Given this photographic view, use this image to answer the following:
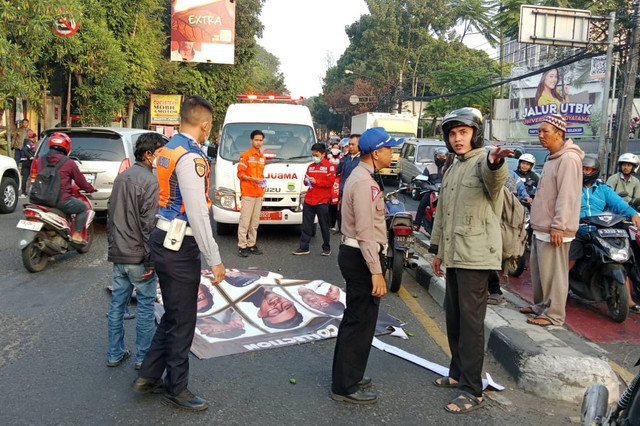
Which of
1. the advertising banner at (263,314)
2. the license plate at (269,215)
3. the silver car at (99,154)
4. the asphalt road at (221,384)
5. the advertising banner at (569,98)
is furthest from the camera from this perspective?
the advertising banner at (569,98)

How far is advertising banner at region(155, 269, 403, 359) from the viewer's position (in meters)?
4.58

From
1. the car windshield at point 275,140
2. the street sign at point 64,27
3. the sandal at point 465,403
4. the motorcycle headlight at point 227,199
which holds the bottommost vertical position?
the sandal at point 465,403

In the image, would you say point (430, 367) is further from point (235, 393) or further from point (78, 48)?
point (78, 48)

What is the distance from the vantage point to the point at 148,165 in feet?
14.3

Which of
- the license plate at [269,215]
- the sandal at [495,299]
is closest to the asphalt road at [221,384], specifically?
the sandal at [495,299]

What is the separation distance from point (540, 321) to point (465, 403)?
62.8 inches

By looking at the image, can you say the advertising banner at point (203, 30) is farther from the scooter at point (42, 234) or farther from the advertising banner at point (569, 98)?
the scooter at point (42, 234)

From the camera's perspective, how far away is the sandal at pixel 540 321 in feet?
15.7

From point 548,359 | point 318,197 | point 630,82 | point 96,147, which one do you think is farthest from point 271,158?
point 630,82

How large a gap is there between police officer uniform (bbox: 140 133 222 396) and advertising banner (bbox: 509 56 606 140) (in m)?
24.1

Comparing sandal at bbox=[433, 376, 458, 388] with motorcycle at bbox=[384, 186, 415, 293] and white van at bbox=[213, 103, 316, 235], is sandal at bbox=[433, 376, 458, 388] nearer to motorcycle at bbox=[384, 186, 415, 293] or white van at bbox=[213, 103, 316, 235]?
motorcycle at bbox=[384, 186, 415, 293]

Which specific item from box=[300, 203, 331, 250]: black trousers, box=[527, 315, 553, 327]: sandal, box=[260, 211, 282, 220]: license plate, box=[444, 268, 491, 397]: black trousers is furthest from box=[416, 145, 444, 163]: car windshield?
box=[444, 268, 491, 397]: black trousers

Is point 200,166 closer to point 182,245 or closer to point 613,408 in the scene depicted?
point 182,245

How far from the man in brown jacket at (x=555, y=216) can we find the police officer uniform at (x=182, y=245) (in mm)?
2938
